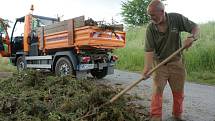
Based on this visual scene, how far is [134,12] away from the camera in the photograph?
48.8m

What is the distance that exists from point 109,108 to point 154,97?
0.80 m

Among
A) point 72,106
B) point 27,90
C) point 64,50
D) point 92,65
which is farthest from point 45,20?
point 72,106

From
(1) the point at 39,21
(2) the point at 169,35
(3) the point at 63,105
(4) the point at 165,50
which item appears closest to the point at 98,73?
(1) the point at 39,21

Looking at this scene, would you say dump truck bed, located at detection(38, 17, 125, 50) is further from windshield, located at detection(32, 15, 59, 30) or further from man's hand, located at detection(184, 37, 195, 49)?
man's hand, located at detection(184, 37, 195, 49)

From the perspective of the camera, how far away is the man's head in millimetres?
6320

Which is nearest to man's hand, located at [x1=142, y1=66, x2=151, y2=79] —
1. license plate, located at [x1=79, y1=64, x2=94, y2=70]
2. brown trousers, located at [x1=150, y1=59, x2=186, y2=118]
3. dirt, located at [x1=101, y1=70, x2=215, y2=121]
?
brown trousers, located at [x1=150, y1=59, x2=186, y2=118]

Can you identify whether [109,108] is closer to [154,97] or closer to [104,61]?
[154,97]

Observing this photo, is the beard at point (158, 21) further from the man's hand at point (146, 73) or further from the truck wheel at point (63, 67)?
the truck wheel at point (63, 67)

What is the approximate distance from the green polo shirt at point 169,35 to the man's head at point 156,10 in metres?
0.26

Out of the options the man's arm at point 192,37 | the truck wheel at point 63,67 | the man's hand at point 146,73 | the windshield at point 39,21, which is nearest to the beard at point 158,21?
the man's arm at point 192,37

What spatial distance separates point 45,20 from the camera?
15.3 m

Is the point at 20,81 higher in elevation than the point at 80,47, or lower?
lower

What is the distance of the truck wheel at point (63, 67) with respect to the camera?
42.2 feet

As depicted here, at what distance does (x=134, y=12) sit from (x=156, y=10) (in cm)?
4278
